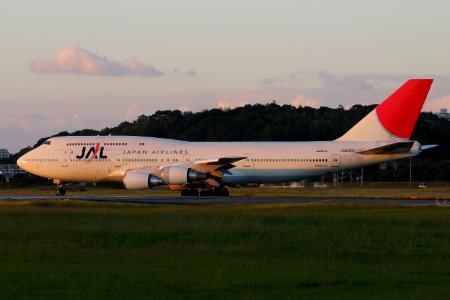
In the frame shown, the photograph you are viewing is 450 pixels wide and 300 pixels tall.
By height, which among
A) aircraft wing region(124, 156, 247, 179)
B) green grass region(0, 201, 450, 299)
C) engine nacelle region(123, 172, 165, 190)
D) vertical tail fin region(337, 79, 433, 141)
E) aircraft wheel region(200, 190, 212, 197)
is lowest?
green grass region(0, 201, 450, 299)

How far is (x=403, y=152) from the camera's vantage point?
5225cm

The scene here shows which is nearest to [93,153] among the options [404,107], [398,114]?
[398,114]

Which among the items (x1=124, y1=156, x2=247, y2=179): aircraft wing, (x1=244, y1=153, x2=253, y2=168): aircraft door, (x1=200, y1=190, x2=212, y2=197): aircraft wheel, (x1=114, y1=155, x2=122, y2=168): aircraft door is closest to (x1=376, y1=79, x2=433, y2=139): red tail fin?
(x1=244, y1=153, x2=253, y2=168): aircraft door

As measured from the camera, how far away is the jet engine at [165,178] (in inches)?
2133

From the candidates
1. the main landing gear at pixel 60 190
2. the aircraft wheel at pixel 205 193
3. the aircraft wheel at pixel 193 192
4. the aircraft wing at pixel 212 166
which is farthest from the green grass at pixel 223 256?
the main landing gear at pixel 60 190

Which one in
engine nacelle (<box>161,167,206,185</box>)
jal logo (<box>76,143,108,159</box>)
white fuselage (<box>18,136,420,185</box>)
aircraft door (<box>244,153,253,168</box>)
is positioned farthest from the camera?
jal logo (<box>76,143,108,159</box>)

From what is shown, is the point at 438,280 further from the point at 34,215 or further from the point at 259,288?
the point at 34,215

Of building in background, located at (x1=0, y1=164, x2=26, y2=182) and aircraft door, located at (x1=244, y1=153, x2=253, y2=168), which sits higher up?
building in background, located at (x1=0, y1=164, x2=26, y2=182)

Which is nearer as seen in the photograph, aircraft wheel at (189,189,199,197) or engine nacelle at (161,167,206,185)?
engine nacelle at (161,167,206,185)

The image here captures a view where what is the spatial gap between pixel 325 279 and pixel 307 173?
40181mm

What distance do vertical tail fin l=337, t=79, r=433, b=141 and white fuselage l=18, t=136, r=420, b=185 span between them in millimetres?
747

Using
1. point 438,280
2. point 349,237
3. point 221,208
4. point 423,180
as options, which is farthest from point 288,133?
point 438,280

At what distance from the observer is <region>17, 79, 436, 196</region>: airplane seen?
5394cm

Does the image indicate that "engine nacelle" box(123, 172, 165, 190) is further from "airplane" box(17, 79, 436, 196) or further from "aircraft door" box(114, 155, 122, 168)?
"aircraft door" box(114, 155, 122, 168)
